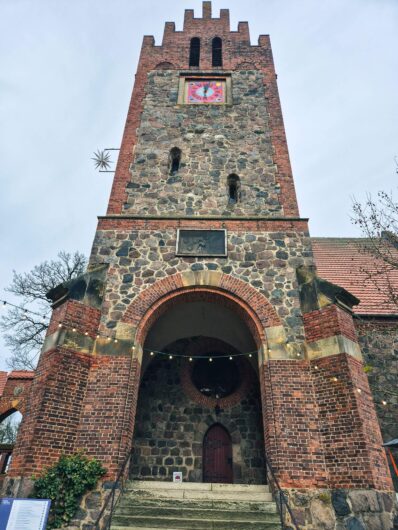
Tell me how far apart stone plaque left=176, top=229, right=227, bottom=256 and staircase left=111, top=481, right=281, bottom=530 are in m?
4.97

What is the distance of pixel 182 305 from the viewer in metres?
9.75

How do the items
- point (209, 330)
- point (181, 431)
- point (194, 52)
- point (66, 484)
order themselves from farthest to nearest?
point (194, 52) → point (209, 330) → point (181, 431) → point (66, 484)

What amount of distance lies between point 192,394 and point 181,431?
100cm

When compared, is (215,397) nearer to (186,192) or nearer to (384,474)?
(384,474)

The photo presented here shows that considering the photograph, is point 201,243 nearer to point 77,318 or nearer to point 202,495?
point 77,318

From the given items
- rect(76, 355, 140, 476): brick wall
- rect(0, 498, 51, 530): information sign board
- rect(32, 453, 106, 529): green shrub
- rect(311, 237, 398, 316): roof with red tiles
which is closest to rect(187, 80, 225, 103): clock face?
rect(311, 237, 398, 316): roof with red tiles

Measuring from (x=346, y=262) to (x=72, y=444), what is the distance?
424 inches

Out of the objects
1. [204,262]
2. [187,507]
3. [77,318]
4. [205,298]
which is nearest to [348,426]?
[187,507]

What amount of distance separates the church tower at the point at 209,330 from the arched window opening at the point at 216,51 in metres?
1.01

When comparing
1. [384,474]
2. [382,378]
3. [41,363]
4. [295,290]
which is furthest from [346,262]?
[41,363]

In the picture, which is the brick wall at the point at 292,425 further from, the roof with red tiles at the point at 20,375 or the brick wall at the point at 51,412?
the roof with red tiles at the point at 20,375

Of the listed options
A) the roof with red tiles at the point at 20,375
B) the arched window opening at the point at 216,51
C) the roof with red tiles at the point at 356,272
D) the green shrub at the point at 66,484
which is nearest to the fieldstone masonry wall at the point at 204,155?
the arched window opening at the point at 216,51

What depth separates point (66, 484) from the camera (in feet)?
22.2

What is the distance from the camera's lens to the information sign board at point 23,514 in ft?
18.1
